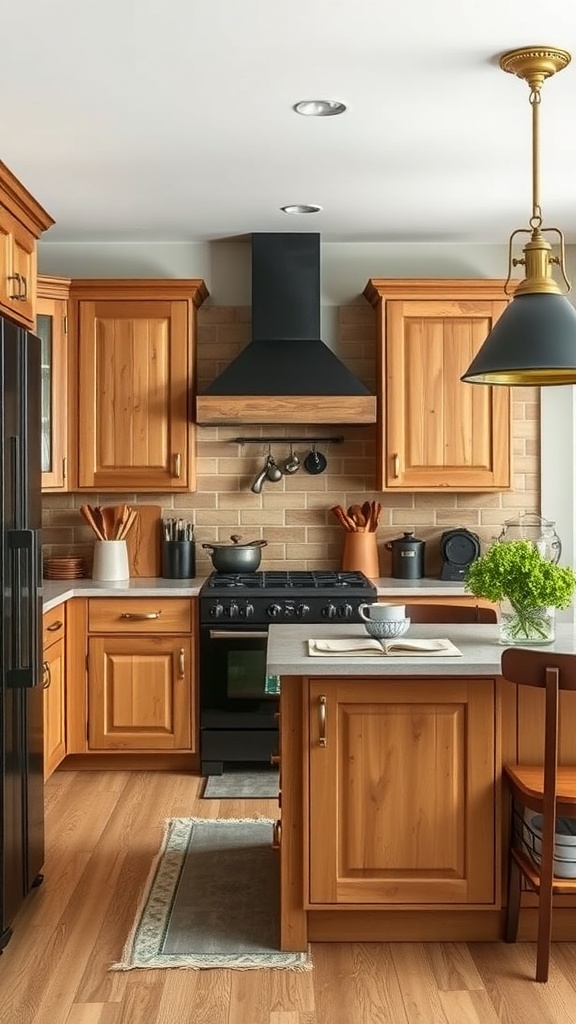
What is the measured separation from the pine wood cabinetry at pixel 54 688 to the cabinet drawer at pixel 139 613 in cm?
16

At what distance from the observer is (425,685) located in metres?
3.15

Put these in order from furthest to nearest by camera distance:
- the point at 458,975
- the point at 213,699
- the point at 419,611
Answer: the point at 213,699 → the point at 419,611 → the point at 458,975

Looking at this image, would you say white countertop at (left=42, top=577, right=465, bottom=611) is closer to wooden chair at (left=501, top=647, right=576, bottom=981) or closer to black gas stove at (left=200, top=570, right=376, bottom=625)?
black gas stove at (left=200, top=570, right=376, bottom=625)

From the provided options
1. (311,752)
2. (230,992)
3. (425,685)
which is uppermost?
(425,685)

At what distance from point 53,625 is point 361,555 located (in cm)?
162

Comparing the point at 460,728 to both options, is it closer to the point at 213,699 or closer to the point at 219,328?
the point at 213,699

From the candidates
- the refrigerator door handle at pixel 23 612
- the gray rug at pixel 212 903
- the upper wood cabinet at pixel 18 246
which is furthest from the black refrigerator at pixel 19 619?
the gray rug at pixel 212 903

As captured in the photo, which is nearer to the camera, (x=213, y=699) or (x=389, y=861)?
(x=389, y=861)

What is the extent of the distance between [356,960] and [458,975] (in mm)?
297

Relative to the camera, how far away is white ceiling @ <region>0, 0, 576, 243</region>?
9.78 ft

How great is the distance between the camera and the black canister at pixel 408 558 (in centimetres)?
558

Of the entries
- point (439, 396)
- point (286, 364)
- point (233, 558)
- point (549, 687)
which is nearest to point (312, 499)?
point (233, 558)

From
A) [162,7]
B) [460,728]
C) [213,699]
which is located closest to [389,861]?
[460,728]

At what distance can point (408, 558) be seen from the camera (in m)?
5.58
